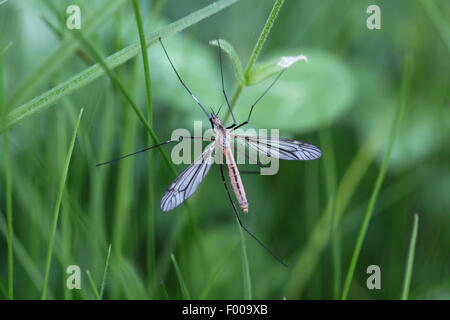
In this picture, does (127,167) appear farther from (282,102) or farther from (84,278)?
(282,102)

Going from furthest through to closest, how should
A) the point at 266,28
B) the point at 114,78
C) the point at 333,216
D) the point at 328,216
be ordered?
the point at 328,216 → the point at 333,216 → the point at 266,28 → the point at 114,78

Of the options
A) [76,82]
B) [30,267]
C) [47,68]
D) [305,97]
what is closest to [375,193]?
[305,97]

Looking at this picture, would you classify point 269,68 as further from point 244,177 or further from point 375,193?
point 244,177

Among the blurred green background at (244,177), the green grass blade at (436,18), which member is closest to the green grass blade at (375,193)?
the blurred green background at (244,177)

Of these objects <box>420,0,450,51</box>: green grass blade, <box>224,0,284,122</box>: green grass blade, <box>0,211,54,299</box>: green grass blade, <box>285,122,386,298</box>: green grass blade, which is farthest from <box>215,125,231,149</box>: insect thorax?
<box>420,0,450,51</box>: green grass blade

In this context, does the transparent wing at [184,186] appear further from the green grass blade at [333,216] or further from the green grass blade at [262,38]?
the green grass blade at [333,216]
